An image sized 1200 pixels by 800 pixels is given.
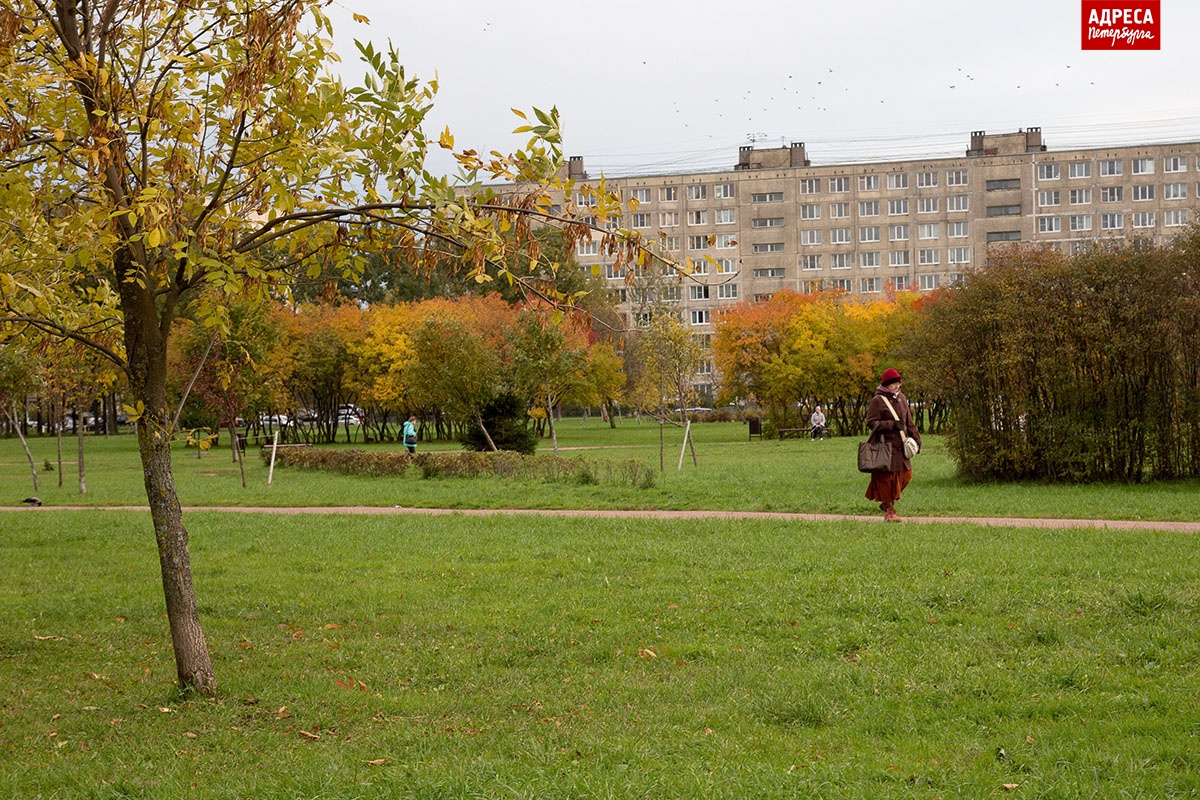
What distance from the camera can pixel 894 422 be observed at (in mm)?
14586

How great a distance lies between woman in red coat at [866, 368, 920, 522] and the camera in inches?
575

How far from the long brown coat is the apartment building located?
3015 inches

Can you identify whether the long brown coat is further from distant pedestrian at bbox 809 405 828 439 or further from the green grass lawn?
distant pedestrian at bbox 809 405 828 439

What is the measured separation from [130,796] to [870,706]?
3.84 metres

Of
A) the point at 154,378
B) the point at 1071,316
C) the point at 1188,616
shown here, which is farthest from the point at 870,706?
the point at 1071,316

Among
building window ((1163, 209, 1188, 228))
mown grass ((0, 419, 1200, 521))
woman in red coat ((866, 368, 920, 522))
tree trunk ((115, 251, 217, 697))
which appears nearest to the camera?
tree trunk ((115, 251, 217, 697))

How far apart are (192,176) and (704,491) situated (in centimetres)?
1404

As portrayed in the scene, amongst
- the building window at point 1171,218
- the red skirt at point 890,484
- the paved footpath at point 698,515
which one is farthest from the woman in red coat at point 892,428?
the building window at point 1171,218

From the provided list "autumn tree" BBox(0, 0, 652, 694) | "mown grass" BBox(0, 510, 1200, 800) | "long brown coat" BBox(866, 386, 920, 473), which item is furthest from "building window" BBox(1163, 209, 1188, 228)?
"autumn tree" BBox(0, 0, 652, 694)

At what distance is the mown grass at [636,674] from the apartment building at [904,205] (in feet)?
264

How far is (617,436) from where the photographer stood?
5800 cm

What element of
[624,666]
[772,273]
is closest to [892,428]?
[624,666]

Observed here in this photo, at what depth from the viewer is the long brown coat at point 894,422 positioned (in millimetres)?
14609

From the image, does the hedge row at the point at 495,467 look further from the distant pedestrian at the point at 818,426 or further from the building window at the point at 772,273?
the building window at the point at 772,273
